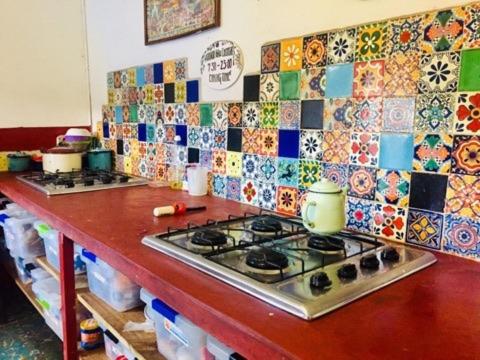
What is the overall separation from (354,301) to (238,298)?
0.21 meters

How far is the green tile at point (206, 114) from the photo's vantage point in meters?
1.67

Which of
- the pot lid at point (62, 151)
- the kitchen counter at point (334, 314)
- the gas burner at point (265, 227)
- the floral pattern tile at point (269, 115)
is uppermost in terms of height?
the floral pattern tile at point (269, 115)

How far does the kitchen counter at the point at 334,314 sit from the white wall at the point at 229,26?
658 millimetres

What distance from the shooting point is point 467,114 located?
0.94m

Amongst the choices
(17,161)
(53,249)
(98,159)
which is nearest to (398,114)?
(53,249)

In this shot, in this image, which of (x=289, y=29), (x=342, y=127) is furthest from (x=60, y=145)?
(x=342, y=127)

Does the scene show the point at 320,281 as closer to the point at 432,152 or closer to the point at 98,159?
the point at 432,152

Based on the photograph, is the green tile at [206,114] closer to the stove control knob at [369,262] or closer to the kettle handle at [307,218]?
the kettle handle at [307,218]

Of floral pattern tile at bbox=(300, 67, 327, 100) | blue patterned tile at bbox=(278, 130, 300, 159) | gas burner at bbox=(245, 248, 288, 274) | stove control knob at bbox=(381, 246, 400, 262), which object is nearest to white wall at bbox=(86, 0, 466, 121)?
floral pattern tile at bbox=(300, 67, 327, 100)

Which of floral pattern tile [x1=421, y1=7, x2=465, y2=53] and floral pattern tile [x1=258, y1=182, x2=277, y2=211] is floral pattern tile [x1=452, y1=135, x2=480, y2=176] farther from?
floral pattern tile [x1=258, y1=182, x2=277, y2=211]

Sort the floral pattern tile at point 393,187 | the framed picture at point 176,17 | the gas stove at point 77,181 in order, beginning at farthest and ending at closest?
the gas stove at point 77,181
the framed picture at point 176,17
the floral pattern tile at point 393,187

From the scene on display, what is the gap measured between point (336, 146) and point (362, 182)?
0.44 ft

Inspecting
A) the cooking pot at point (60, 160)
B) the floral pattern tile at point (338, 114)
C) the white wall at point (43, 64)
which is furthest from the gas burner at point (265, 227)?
the white wall at point (43, 64)

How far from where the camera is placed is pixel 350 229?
1.20m
